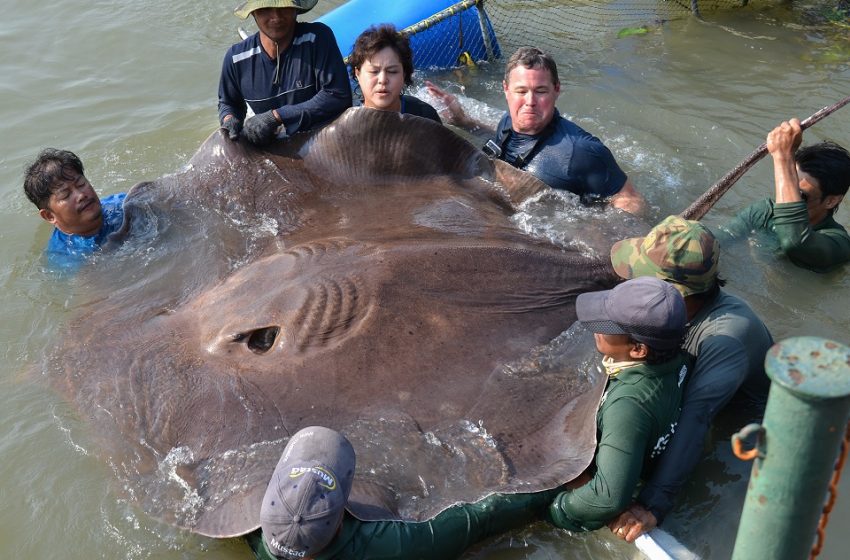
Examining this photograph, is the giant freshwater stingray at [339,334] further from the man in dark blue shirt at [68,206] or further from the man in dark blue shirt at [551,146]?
the man in dark blue shirt at [551,146]

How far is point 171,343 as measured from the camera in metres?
3.73

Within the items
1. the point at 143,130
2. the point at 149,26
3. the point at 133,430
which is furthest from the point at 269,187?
the point at 149,26

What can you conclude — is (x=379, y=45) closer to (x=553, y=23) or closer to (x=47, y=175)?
(x=47, y=175)

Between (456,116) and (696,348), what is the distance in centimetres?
365

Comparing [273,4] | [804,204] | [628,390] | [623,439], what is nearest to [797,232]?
[804,204]

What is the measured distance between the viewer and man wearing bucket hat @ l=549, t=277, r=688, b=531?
3.23 m

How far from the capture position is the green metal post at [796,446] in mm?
1723

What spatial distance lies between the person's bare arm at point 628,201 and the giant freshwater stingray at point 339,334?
690 millimetres

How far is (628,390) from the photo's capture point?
339cm

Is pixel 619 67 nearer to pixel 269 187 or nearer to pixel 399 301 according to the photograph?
pixel 269 187

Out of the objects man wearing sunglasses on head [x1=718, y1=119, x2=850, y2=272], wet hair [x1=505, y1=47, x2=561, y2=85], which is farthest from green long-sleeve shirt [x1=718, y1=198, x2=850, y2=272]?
wet hair [x1=505, y1=47, x2=561, y2=85]

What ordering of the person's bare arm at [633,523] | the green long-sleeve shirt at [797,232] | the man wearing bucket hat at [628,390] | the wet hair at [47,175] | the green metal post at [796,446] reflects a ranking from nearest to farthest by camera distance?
1. the green metal post at [796,446]
2. the man wearing bucket hat at [628,390]
3. the person's bare arm at [633,523]
4. the green long-sleeve shirt at [797,232]
5. the wet hair at [47,175]

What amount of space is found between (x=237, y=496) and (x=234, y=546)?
56 cm

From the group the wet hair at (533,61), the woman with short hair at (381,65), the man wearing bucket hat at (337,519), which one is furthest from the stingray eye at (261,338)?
the wet hair at (533,61)
